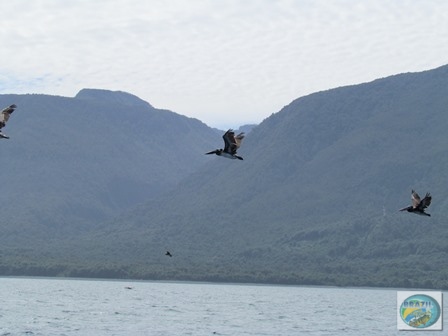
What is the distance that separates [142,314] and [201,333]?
4325cm

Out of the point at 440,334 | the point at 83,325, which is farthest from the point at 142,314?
the point at 440,334

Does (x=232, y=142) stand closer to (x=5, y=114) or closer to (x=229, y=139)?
(x=229, y=139)

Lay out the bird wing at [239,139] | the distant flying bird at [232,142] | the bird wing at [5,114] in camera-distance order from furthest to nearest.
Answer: the distant flying bird at [232,142], the bird wing at [239,139], the bird wing at [5,114]

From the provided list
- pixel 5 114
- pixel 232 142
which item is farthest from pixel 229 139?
pixel 5 114

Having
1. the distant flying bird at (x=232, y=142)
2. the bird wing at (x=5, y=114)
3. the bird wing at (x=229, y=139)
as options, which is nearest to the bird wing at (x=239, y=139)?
the distant flying bird at (x=232, y=142)

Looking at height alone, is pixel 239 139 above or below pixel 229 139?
below

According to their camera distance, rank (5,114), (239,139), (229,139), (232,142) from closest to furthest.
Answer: (5,114)
(239,139)
(229,139)
(232,142)

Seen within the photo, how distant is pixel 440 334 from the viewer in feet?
504

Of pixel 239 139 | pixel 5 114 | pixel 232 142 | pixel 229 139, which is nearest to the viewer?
pixel 5 114

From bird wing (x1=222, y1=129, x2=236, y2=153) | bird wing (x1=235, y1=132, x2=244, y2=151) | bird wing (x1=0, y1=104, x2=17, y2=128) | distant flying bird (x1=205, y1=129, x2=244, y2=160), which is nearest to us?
bird wing (x1=0, y1=104, x2=17, y2=128)

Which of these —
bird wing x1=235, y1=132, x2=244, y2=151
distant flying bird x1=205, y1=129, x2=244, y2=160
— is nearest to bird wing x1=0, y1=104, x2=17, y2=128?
distant flying bird x1=205, y1=129, x2=244, y2=160

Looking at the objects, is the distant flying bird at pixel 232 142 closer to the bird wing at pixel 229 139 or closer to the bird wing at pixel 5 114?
the bird wing at pixel 229 139

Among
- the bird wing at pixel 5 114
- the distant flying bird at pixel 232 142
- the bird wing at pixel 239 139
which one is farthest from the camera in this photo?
the distant flying bird at pixel 232 142

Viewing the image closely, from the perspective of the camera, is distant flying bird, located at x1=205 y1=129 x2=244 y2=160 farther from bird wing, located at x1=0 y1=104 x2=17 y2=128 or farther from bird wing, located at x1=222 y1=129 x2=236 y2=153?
bird wing, located at x1=0 y1=104 x2=17 y2=128
